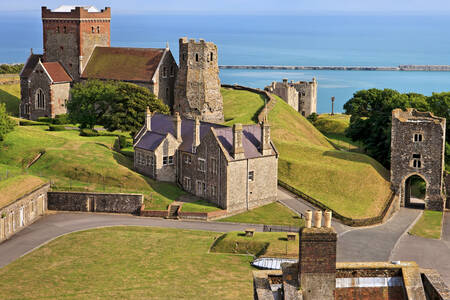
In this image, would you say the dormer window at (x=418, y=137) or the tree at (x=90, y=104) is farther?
the tree at (x=90, y=104)

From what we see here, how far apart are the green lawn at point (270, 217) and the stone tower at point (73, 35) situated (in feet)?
165

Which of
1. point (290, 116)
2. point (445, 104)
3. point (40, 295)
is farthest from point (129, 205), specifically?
point (445, 104)

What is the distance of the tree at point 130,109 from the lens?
8388cm

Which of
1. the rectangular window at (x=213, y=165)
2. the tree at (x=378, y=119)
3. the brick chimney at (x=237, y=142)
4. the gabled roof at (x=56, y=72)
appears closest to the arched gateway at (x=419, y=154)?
the tree at (x=378, y=119)

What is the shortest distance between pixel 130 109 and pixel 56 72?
2529cm

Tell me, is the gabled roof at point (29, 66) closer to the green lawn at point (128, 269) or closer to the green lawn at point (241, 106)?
the green lawn at point (241, 106)

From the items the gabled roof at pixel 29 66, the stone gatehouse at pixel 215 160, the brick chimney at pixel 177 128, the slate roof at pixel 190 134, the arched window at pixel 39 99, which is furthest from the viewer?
the gabled roof at pixel 29 66

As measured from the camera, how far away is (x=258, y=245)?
53438 mm

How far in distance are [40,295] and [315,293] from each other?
2750cm

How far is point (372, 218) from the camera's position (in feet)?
216

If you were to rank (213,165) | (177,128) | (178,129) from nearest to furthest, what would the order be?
(213,165) < (177,128) < (178,129)

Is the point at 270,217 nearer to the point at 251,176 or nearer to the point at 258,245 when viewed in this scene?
the point at 251,176

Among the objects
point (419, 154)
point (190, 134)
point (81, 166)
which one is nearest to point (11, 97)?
point (81, 166)

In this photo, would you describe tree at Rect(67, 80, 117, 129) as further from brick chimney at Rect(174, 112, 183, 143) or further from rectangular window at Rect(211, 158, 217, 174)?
rectangular window at Rect(211, 158, 217, 174)
